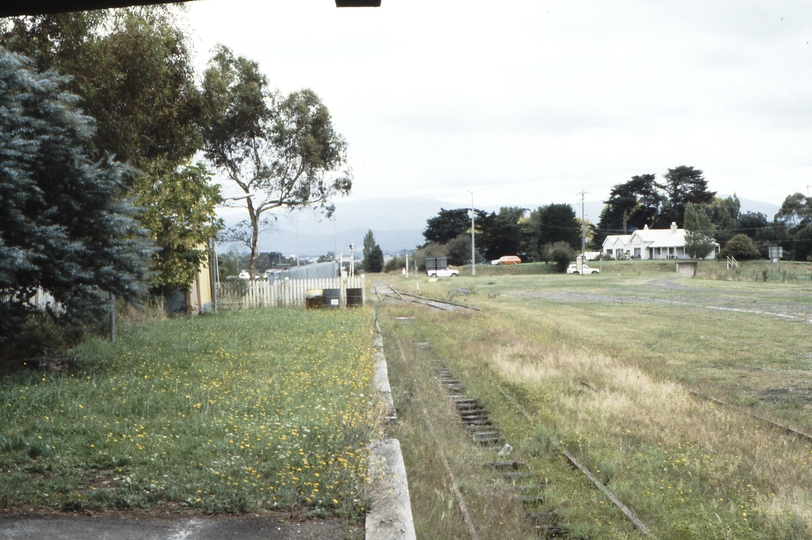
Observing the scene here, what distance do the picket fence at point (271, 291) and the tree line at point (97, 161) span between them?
226 inches

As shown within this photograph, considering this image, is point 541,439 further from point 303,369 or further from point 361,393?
point 303,369

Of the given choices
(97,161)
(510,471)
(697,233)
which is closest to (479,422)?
(510,471)

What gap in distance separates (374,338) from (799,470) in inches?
441

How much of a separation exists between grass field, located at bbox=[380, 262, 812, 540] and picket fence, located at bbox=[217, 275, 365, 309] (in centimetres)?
862

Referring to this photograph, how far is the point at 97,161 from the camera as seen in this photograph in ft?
44.6

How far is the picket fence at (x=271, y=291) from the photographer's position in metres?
27.8

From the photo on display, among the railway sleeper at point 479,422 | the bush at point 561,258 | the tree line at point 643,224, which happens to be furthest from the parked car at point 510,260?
the railway sleeper at point 479,422

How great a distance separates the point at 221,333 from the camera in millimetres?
16312

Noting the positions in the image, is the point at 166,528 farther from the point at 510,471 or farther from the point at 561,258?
the point at 561,258

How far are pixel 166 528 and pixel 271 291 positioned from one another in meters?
24.0

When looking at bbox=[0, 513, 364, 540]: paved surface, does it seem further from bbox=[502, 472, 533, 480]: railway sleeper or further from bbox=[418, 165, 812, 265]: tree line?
bbox=[418, 165, 812, 265]: tree line

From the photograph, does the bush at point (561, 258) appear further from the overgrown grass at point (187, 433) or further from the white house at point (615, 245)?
the overgrown grass at point (187, 433)

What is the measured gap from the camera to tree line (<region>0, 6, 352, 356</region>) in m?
9.20

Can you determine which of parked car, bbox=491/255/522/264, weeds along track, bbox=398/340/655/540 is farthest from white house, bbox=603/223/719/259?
weeds along track, bbox=398/340/655/540
